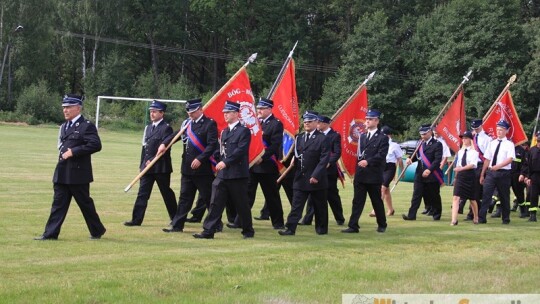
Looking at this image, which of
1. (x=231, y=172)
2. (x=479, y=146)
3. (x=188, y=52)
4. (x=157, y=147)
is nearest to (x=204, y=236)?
(x=231, y=172)

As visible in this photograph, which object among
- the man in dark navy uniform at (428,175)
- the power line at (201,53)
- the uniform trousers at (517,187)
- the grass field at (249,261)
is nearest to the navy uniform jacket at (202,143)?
the grass field at (249,261)

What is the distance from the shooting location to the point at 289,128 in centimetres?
1395

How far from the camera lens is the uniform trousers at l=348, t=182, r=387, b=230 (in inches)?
496

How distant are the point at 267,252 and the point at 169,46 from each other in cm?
7050

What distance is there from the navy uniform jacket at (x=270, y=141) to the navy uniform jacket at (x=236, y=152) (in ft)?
4.84

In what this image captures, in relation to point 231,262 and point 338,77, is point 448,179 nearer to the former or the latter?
point 231,262

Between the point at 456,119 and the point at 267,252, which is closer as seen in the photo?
the point at 267,252

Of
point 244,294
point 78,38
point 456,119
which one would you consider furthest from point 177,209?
point 78,38

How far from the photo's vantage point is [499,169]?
579 inches

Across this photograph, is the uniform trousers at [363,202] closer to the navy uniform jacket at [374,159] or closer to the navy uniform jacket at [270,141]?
the navy uniform jacket at [374,159]

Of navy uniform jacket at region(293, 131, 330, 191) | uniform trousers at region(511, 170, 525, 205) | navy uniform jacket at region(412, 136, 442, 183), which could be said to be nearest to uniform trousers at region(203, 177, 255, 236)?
navy uniform jacket at region(293, 131, 330, 191)

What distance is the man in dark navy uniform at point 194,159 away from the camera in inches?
462

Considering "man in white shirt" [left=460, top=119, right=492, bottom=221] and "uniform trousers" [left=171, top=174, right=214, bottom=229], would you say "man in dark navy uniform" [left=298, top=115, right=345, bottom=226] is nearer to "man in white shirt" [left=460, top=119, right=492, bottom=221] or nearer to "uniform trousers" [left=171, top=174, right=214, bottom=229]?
"uniform trousers" [left=171, top=174, right=214, bottom=229]

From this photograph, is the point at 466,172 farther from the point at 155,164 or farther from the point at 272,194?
the point at 155,164
